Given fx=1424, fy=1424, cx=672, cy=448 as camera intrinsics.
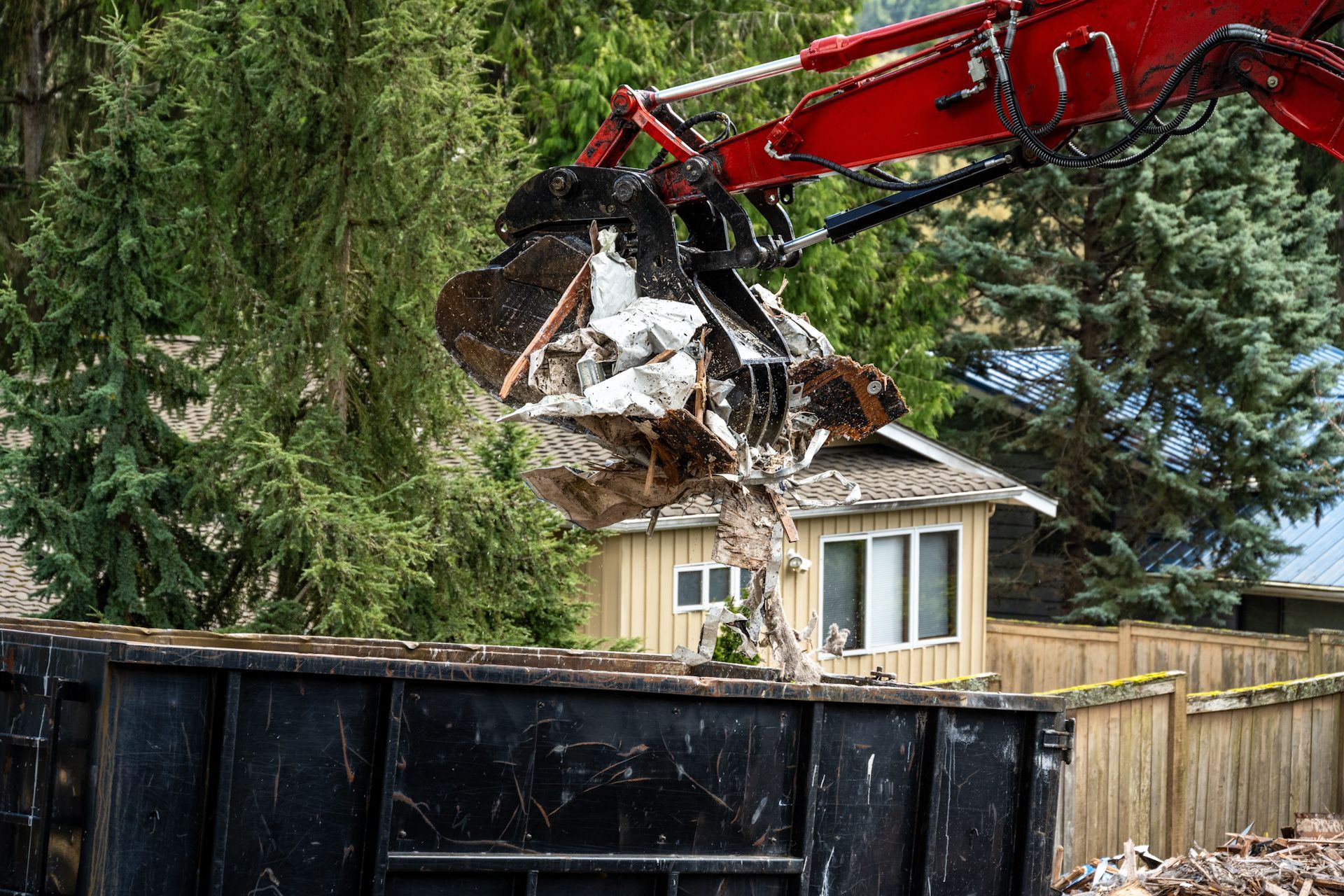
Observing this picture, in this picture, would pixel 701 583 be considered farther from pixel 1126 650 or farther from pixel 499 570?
pixel 1126 650

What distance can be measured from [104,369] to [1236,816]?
8468mm

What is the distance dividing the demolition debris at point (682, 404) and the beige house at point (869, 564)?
221 inches

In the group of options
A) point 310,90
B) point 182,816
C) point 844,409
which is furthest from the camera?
point 310,90

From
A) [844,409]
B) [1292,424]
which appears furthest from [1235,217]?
[844,409]

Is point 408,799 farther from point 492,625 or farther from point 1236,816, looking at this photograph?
point 1236,816

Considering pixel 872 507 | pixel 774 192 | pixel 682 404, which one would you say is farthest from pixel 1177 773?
pixel 682 404

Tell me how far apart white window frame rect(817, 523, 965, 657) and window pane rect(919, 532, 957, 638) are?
45 mm

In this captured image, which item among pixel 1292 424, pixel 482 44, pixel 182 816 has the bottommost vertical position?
pixel 182 816

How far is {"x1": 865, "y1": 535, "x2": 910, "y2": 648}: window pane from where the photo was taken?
13992mm

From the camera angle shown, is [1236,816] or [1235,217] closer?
[1236,816]

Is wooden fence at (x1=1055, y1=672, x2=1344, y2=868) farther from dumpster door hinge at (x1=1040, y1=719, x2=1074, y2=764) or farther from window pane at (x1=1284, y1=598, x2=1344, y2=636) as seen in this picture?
window pane at (x1=1284, y1=598, x2=1344, y2=636)

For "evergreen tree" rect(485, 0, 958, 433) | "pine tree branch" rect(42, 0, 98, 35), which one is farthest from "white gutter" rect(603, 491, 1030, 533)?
"pine tree branch" rect(42, 0, 98, 35)

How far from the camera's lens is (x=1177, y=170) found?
18422 mm

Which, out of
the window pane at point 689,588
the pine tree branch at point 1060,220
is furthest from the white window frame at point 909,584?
the pine tree branch at point 1060,220
